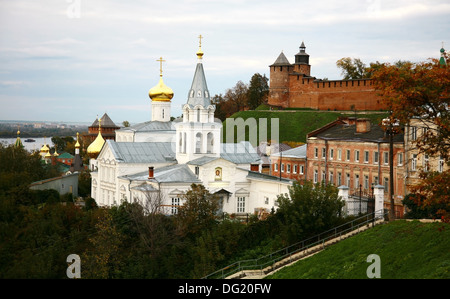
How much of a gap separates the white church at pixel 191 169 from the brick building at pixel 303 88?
42.0 metres

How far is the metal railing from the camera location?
27297 mm

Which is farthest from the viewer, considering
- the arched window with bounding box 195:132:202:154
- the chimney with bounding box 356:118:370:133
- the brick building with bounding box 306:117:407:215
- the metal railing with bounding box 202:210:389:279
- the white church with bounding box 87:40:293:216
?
the chimney with bounding box 356:118:370:133

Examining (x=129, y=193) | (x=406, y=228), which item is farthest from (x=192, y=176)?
(x=406, y=228)

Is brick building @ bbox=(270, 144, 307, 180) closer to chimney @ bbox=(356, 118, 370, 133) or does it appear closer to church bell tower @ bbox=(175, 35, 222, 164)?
chimney @ bbox=(356, 118, 370, 133)

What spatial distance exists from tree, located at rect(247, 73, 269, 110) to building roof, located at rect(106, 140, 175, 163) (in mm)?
53972

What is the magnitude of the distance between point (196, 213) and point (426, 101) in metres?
15.2

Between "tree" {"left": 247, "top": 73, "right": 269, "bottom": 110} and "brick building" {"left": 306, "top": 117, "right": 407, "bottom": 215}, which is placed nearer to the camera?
"brick building" {"left": 306, "top": 117, "right": 407, "bottom": 215}

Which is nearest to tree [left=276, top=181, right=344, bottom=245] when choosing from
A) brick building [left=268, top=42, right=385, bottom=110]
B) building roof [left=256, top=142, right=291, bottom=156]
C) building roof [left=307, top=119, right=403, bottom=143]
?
building roof [left=307, top=119, right=403, bottom=143]

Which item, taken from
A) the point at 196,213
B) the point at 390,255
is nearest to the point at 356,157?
the point at 196,213

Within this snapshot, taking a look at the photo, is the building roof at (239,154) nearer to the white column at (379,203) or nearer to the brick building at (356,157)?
the brick building at (356,157)

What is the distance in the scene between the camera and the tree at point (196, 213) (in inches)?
1262

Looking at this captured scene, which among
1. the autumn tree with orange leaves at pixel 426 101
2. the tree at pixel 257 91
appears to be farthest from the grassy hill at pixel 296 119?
the autumn tree with orange leaves at pixel 426 101

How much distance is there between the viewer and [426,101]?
20516mm

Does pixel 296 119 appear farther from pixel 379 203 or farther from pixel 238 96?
pixel 379 203
